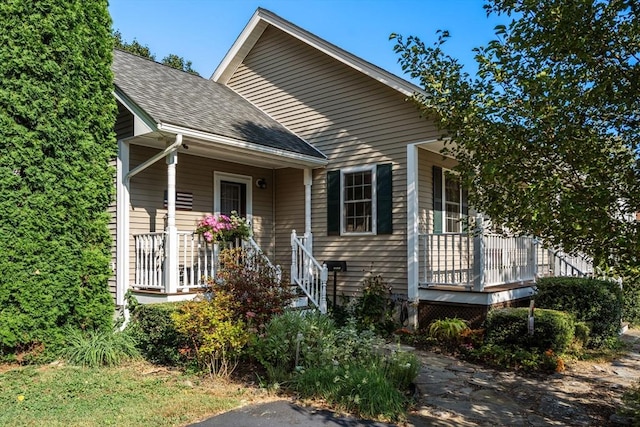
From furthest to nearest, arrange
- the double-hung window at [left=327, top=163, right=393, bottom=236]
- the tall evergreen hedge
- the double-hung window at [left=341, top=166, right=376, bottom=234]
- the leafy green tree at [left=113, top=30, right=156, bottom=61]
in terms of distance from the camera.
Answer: the leafy green tree at [left=113, top=30, right=156, bottom=61], the double-hung window at [left=341, top=166, right=376, bottom=234], the double-hung window at [left=327, top=163, right=393, bottom=236], the tall evergreen hedge

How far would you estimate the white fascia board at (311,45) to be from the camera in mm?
9133

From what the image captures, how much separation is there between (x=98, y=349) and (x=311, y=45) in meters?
7.61

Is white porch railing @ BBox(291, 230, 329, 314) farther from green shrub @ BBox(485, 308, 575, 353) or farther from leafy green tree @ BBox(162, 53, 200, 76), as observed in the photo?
leafy green tree @ BBox(162, 53, 200, 76)

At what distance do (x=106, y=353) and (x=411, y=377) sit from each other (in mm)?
4387

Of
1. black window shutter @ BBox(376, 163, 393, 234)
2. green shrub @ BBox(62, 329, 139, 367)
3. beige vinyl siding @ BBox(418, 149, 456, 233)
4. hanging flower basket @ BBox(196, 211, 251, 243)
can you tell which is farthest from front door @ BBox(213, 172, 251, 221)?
beige vinyl siding @ BBox(418, 149, 456, 233)

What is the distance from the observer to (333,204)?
1030cm

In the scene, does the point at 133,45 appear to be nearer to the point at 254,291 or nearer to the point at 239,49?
the point at 239,49

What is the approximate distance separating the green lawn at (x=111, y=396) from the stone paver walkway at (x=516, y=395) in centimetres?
206

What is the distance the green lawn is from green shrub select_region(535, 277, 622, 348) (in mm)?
5825

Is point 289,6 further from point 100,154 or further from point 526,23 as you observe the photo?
point 526,23

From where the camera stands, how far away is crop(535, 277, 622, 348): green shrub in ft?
27.2

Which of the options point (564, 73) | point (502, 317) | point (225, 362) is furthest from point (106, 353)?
point (564, 73)

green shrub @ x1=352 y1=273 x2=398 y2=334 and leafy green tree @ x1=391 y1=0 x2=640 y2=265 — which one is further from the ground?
leafy green tree @ x1=391 y1=0 x2=640 y2=265

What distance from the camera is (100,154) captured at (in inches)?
309
